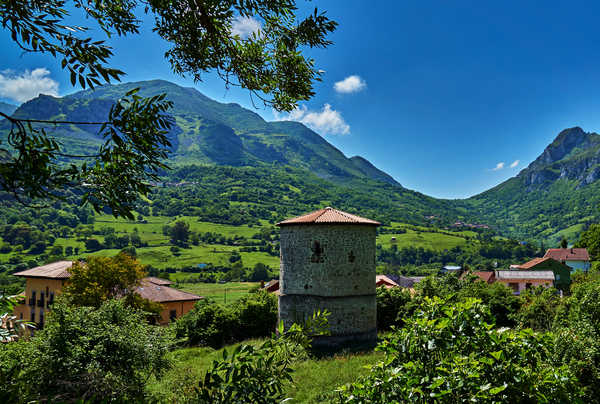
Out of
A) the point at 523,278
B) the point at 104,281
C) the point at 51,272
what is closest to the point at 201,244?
the point at 51,272

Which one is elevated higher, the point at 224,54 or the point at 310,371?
the point at 224,54

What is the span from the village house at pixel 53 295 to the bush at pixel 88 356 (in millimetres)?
25935

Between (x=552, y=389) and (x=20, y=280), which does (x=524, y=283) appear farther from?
(x=20, y=280)

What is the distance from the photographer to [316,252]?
22781 millimetres

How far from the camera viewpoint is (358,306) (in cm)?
2303

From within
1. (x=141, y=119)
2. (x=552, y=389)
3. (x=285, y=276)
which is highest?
(x=141, y=119)

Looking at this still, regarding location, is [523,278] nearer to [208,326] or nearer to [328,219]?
[328,219]

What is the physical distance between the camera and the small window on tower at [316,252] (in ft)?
74.3

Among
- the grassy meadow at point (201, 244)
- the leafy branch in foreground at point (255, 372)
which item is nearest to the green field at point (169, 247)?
the grassy meadow at point (201, 244)

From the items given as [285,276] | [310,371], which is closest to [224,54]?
[310,371]

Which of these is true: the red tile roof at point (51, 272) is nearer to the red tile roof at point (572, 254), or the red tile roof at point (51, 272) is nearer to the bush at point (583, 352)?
the bush at point (583, 352)

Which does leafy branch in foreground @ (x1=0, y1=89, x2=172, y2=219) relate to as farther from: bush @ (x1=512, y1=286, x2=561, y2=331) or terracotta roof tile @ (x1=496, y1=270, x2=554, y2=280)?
terracotta roof tile @ (x1=496, y1=270, x2=554, y2=280)

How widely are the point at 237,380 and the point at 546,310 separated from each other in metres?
26.8

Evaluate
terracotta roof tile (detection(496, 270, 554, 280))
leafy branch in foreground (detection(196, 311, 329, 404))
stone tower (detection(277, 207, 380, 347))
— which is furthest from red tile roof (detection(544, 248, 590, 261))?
leafy branch in foreground (detection(196, 311, 329, 404))
